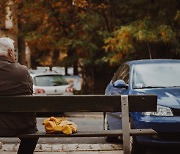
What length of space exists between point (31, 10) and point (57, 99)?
21.8 metres

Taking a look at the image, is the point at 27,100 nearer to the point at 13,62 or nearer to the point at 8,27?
the point at 13,62

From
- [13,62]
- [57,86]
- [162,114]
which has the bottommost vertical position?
[57,86]

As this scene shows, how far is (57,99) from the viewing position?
7066 millimetres

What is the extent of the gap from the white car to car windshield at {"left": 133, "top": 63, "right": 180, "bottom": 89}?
9584 mm

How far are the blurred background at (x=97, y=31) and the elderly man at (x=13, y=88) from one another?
1519 centimetres

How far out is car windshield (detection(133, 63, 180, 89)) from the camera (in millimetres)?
10406

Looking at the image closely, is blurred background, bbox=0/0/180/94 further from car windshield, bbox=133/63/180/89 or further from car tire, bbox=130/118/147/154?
car tire, bbox=130/118/147/154

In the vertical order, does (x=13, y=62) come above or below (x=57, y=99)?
above

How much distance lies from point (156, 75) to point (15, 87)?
4277 millimetres

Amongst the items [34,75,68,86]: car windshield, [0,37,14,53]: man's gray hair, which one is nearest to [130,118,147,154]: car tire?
[0,37,14,53]: man's gray hair

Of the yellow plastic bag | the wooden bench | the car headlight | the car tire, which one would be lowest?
the car tire

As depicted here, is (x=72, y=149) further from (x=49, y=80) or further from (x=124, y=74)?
(x=49, y=80)

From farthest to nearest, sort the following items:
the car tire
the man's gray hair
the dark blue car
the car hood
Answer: the car tire, the car hood, the dark blue car, the man's gray hair

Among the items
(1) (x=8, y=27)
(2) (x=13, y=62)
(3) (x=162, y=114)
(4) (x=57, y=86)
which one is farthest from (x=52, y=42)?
(2) (x=13, y=62)
